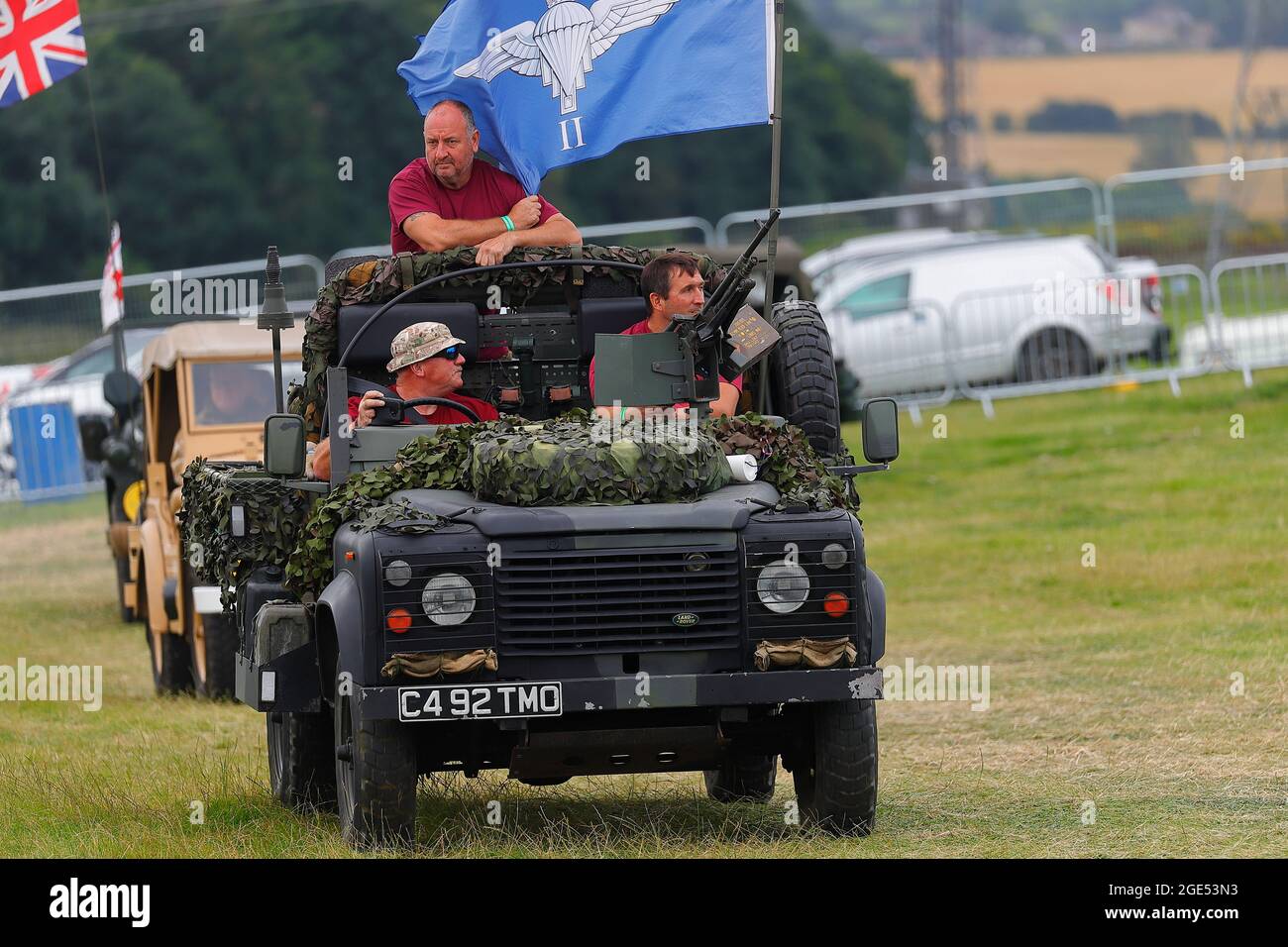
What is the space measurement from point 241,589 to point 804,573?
2639 mm

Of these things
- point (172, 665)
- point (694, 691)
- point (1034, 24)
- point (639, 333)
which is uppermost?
point (1034, 24)

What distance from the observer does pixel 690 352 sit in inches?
363

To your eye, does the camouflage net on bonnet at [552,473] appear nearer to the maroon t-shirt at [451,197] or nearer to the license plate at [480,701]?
the license plate at [480,701]

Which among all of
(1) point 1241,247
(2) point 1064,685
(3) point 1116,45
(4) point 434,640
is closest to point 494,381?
(4) point 434,640

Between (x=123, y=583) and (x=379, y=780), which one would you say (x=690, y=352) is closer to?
(x=379, y=780)

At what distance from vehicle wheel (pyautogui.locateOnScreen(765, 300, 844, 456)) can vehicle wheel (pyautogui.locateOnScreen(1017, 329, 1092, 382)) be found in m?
15.2

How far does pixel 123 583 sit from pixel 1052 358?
35.5 feet

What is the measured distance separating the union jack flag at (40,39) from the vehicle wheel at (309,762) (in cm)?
591

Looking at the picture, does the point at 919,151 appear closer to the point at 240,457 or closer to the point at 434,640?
the point at 240,457

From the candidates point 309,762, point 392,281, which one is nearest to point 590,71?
point 392,281

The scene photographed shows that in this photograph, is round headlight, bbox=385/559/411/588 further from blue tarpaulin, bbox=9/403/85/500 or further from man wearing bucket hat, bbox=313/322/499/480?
blue tarpaulin, bbox=9/403/85/500

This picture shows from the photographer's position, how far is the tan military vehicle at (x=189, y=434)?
14617mm

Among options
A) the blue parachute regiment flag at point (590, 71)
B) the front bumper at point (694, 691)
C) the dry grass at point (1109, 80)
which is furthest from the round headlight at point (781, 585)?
the dry grass at point (1109, 80)

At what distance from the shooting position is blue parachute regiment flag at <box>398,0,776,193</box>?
36.1 feet
